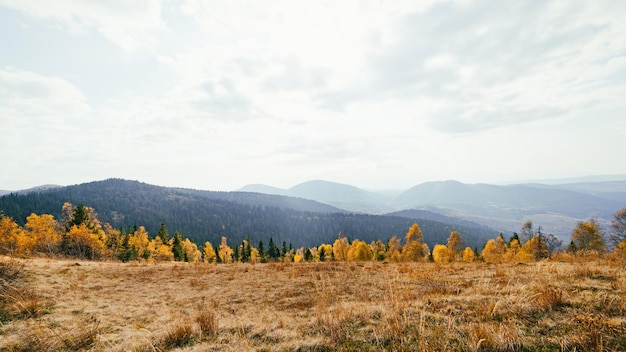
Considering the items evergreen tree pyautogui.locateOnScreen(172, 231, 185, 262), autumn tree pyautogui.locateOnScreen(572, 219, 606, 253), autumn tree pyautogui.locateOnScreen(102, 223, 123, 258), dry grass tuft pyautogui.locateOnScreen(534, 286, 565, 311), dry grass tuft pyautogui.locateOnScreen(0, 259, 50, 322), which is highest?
dry grass tuft pyautogui.locateOnScreen(534, 286, 565, 311)

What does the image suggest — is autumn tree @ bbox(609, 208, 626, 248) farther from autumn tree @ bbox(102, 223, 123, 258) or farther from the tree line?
autumn tree @ bbox(102, 223, 123, 258)

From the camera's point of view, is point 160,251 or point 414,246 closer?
point 414,246

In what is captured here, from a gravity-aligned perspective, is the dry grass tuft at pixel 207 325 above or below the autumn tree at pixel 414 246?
above

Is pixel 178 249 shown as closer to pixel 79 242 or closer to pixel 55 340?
pixel 79 242

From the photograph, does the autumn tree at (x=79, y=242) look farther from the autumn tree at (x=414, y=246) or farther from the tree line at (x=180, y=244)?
the autumn tree at (x=414, y=246)

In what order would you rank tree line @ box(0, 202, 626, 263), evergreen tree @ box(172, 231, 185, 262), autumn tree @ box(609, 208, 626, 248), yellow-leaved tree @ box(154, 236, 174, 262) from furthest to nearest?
evergreen tree @ box(172, 231, 185, 262) < yellow-leaved tree @ box(154, 236, 174, 262) < tree line @ box(0, 202, 626, 263) < autumn tree @ box(609, 208, 626, 248)

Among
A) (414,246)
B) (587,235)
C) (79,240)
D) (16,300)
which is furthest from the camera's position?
(414,246)

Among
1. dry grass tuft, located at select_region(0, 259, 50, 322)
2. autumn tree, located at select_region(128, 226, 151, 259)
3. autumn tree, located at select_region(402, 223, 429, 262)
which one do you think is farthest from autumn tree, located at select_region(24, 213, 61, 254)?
autumn tree, located at select_region(402, 223, 429, 262)

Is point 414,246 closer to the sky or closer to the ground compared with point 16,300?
closer to the ground

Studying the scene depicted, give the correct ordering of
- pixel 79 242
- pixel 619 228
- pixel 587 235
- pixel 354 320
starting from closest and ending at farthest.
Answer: pixel 354 320
pixel 619 228
pixel 587 235
pixel 79 242

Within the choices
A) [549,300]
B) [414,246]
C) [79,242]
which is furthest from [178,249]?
[549,300]

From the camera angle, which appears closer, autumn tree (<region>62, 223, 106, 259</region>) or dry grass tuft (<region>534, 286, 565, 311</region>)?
dry grass tuft (<region>534, 286, 565, 311</region>)

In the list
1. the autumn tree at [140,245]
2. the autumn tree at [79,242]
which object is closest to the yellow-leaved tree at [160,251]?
the autumn tree at [140,245]

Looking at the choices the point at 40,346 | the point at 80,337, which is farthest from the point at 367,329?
the point at 40,346
